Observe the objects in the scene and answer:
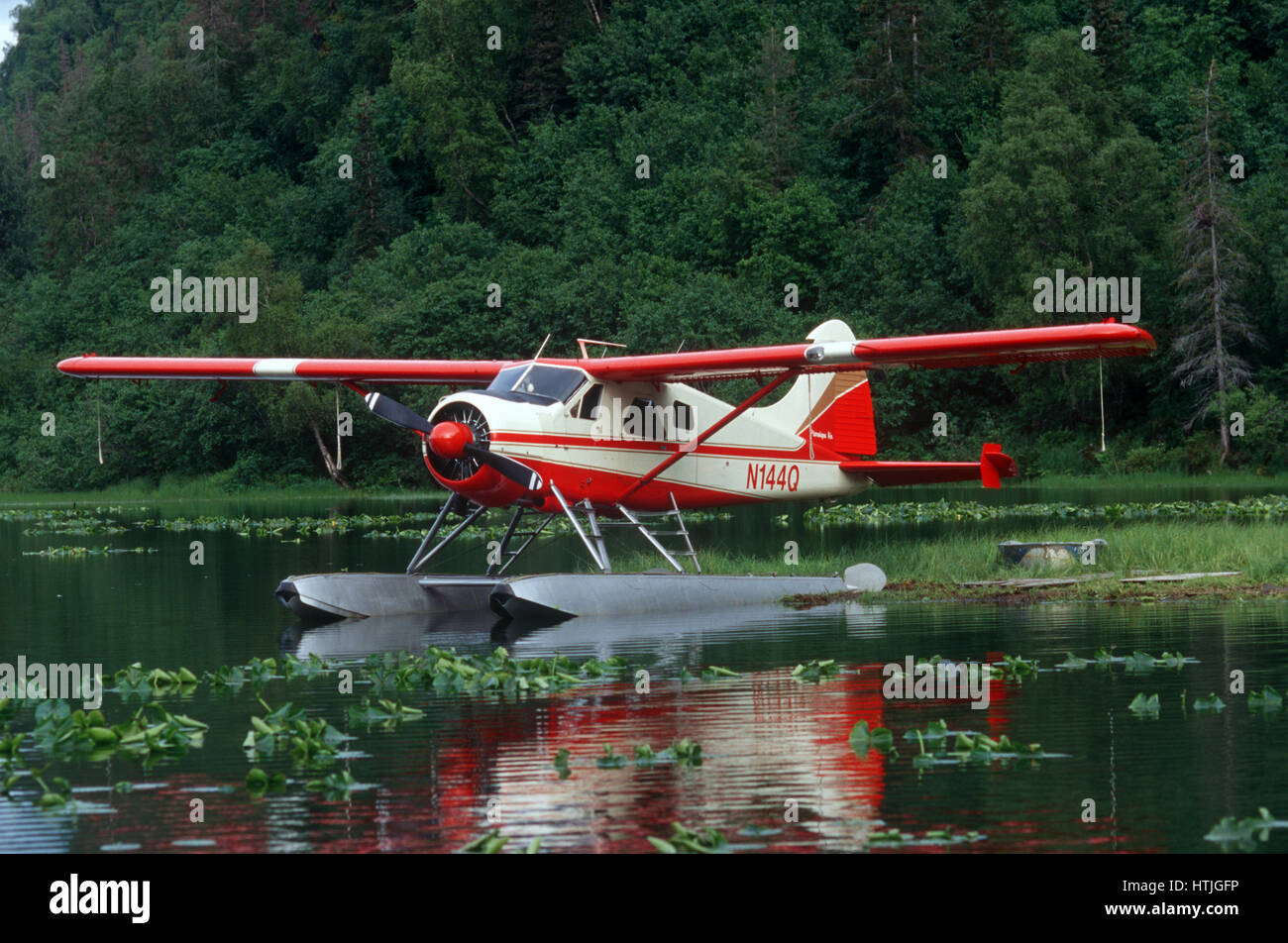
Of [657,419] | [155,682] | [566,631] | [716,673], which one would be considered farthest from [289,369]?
[716,673]

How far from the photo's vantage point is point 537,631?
51.4 feet

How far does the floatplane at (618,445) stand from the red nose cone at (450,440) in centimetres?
2

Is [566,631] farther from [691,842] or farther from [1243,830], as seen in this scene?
[1243,830]

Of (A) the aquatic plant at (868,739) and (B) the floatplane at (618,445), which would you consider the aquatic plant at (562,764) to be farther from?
(B) the floatplane at (618,445)

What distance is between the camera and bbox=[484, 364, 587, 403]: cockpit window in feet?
58.9

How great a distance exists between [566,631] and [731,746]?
6950 mm

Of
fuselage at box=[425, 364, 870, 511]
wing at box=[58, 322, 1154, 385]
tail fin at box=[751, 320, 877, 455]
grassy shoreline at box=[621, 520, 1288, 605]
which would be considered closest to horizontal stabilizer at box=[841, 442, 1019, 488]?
fuselage at box=[425, 364, 870, 511]

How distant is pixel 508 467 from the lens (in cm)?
1695

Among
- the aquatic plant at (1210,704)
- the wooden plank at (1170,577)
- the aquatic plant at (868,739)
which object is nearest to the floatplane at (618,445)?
the wooden plank at (1170,577)

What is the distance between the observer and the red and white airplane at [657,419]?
1669 cm

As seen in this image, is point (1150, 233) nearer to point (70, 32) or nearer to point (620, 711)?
point (620, 711)

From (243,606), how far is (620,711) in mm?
9607

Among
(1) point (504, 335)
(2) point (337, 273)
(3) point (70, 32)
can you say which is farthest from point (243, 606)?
(3) point (70, 32)

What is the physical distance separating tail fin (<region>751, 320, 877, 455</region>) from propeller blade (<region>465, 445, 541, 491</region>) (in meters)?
4.39
